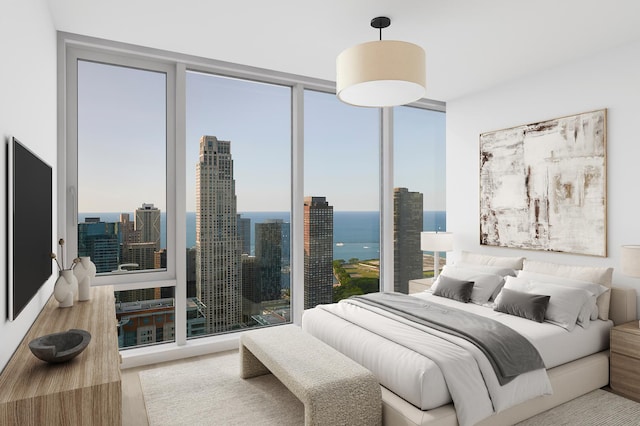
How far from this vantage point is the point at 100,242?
11.6 ft

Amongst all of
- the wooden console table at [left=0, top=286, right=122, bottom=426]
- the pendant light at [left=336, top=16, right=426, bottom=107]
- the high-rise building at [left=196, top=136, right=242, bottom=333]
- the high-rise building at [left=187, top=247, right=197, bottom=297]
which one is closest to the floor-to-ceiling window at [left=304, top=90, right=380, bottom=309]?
the high-rise building at [left=196, top=136, right=242, bottom=333]

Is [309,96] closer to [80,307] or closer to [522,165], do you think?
[522,165]

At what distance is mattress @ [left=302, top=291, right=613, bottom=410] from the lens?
7.44ft

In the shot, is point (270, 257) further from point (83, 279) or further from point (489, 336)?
point (489, 336)

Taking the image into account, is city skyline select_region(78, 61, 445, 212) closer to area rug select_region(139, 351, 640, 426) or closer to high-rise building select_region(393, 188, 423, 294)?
high-rise building select_region(393, 188, 423, 294)

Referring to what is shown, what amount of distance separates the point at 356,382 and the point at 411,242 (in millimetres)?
3028

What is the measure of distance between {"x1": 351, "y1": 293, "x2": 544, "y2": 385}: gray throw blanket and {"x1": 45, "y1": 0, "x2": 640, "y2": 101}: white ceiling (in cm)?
216

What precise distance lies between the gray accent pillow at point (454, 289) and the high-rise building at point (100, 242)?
2.99 meters

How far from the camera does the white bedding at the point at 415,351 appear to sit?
227 cm

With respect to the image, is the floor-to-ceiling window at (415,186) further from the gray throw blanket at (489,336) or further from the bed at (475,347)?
the gray throw blanket at (489,336)

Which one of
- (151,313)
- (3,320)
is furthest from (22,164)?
(151,313)

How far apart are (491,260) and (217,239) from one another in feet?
9.09

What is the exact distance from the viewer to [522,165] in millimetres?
4133

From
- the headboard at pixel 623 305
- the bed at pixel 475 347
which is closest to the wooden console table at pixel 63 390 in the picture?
the bed at pixel 475 347
